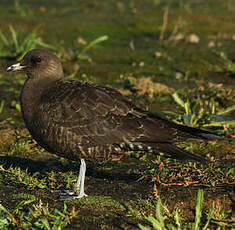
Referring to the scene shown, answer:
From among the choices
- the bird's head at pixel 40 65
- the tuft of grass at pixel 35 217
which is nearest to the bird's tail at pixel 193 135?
the tuft of grass at pixel 35 217

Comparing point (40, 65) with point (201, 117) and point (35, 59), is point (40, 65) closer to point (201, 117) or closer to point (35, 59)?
point (35, 59)

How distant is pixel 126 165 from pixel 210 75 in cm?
474

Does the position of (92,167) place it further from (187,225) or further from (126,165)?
(187,225)

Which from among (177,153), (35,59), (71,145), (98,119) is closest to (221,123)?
(177,153)

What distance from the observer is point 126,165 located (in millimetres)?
6363

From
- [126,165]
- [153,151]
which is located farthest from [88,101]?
[126,165]

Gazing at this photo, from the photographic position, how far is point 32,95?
18.9ft

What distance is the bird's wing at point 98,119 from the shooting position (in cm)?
535

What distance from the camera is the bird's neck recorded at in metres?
5.61

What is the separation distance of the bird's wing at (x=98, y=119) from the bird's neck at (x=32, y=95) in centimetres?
16

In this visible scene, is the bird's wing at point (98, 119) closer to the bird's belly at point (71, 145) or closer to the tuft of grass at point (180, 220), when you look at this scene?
the bird's belly at point (71, 145)

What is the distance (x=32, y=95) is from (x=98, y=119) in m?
0.91

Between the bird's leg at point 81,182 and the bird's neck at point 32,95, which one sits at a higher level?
the bird's neck at point 32,95

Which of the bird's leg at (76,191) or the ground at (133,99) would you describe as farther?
the bird's leg at (76,191)
